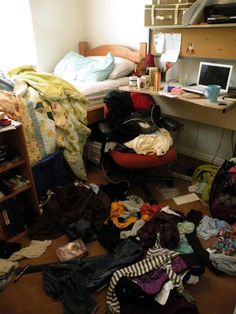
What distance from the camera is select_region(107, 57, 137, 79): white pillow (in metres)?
2.52

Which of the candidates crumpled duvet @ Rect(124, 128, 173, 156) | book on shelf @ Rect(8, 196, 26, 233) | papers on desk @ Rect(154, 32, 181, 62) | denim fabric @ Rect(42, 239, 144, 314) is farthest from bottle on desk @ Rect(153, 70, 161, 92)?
book on shelf @ Rect(8, 196, 26, 233)

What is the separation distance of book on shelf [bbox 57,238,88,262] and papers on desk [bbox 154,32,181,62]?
179 cm

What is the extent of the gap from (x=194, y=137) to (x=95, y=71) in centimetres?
124

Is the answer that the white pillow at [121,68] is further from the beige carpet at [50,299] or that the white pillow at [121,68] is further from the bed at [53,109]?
the beige carpet at [50,299]

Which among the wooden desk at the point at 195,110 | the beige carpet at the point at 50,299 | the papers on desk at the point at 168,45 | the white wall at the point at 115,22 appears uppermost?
the white wall at the point at 115,22

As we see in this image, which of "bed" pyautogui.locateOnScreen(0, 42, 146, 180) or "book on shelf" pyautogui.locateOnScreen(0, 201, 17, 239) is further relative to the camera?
"bed" pyautogui.locateOnScreen(0, 42, 146, 180)

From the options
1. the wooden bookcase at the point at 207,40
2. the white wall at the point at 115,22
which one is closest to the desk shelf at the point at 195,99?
the wooden bookcase at the point at 207,40

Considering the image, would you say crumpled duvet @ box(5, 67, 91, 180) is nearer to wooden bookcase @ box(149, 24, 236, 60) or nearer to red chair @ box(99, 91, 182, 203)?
red chair @ box(99, 91, 182, 203)

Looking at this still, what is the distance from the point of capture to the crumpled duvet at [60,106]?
Result: 1.90 meters

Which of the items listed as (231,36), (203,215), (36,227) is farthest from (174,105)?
(36,227)

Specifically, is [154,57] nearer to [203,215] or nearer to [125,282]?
[203,215]

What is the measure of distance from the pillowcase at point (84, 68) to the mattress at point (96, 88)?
0.30ft

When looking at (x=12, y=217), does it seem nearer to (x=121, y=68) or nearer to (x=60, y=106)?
(x=60, y=106)

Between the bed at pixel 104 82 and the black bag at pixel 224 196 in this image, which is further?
the bed at pixel 104 82
